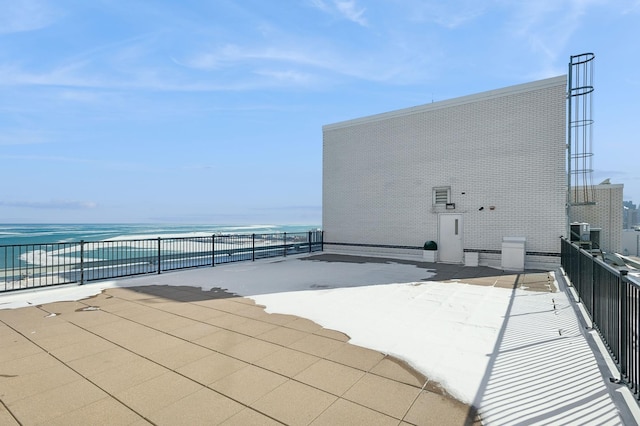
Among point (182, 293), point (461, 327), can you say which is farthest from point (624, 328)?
point (182, 293)

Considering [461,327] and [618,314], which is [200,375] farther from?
[618,314]

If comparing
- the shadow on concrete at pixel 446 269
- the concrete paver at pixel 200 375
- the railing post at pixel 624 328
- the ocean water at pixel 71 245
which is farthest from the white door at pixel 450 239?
the railing post at pixel 624 328

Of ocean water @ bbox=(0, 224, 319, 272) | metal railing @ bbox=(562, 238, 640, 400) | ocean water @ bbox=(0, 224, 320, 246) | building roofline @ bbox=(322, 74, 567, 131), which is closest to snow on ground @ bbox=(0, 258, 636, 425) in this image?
metal railing @ bbox=(562, 238, 640, 400)

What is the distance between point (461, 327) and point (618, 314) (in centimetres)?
208

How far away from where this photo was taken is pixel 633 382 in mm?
3197

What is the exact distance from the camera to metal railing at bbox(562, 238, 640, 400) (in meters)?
3.16

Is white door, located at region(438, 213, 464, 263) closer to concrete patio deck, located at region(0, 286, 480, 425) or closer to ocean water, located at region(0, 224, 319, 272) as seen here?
ocean water, located at region(0, 224, 319, 272)

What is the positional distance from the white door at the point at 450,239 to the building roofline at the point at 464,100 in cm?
451

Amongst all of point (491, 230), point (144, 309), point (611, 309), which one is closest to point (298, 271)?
point (144, 309)

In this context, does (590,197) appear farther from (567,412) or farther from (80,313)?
(80,313)

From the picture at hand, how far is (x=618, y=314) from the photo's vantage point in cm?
368

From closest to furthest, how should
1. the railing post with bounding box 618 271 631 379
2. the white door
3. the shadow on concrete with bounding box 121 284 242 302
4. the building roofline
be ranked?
the railing post with bounding box 618 271 631 379 < the shadow on concrete with bounding box 121 284 242 302 < the building roofline < the white door

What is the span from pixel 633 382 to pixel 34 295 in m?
10.1

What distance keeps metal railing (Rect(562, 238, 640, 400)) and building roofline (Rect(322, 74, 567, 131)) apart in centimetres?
873
